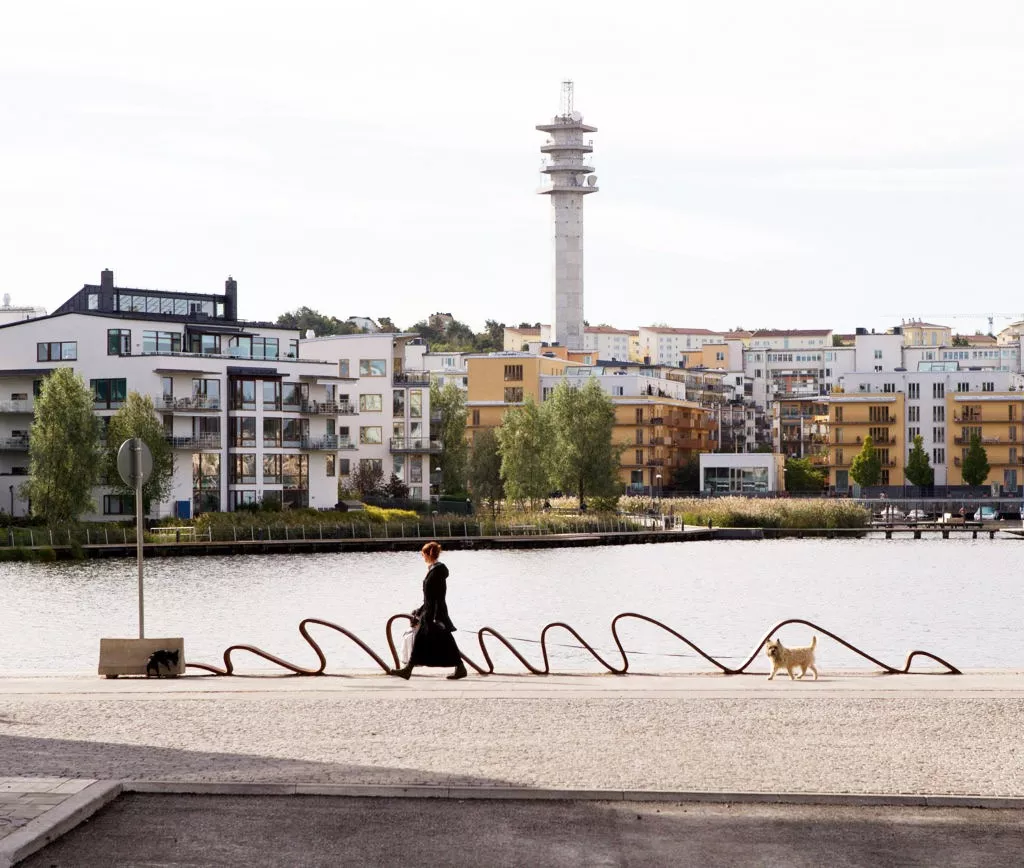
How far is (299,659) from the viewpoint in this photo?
32125 millimetres

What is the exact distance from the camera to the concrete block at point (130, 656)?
62.7 feet

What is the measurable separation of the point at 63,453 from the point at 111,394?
9029 mm

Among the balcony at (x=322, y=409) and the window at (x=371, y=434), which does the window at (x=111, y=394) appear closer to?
the balcony at (x=322, y=409)

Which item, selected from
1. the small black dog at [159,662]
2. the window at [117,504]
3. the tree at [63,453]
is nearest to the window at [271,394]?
the window at [117,504]

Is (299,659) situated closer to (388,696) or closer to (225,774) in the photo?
(388,696)

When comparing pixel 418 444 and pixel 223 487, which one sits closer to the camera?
pixel 223 487

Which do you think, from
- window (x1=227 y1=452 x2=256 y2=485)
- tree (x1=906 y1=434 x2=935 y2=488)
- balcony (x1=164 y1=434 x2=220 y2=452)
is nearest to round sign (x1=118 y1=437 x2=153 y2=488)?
balcony (x1=164 y1=434 x2=220 y2=452)

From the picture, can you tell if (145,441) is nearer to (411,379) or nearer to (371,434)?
(371,434)

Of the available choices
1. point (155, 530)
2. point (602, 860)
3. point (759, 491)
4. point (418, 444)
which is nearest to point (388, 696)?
point (602, 860)

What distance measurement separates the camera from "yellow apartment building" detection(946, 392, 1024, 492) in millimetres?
137000

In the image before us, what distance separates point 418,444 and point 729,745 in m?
90.4

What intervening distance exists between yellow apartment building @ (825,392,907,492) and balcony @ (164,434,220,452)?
71.9 meters

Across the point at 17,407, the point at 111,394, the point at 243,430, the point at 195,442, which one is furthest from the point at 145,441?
the point at 17,407

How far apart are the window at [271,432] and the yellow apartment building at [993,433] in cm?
7143
